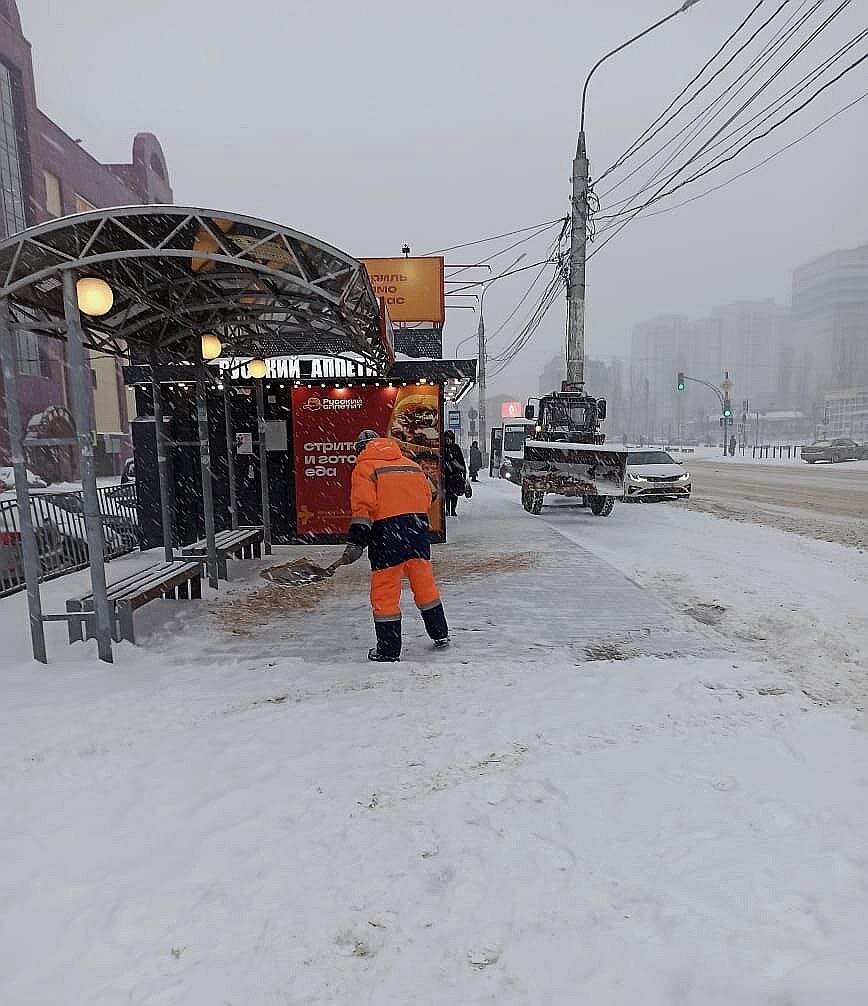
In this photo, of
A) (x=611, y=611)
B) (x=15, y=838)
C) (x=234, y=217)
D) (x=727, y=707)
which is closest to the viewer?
(x=15, y=838)

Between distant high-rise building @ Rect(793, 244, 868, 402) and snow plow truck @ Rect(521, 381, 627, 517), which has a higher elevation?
distant high-rise building @ Rect(793, 244, 868, 402)

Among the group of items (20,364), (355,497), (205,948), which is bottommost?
(205,948)

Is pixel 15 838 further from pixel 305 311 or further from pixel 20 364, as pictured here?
pixel 20 364

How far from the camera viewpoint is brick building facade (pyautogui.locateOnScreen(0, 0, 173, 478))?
24234mm

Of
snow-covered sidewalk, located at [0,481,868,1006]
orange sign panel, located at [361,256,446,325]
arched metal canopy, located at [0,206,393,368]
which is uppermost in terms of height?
orange sign panel, located at [361,256,446,325]

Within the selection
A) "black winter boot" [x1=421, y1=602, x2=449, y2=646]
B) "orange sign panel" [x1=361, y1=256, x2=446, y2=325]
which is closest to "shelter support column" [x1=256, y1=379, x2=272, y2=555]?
"black winter boot" [x1=421, y1=602, x2=449, y2=646]

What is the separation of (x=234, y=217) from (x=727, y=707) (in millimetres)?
4807

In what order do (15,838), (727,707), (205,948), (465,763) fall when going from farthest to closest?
(727,707) < (465,763) < (15,838) < (205,948)

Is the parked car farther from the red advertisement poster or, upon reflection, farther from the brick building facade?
the brick building facade

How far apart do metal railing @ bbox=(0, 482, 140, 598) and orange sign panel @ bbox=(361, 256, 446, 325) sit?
13854mm

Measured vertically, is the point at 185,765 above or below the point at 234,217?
below

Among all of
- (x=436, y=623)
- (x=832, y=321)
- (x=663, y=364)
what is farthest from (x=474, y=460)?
(x=663, y=364)

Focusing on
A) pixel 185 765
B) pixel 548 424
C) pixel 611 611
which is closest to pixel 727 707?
pixel 611 611

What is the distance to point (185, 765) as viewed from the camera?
3150 millimetres
